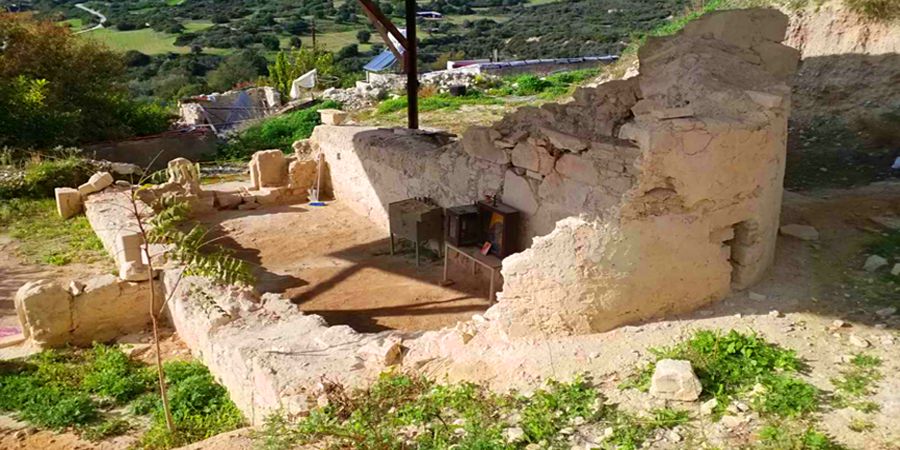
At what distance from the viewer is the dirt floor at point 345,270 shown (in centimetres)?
820

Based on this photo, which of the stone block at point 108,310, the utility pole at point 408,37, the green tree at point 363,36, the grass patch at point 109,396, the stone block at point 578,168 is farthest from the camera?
the green tree at point 363,36

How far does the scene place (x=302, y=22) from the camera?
6450 cm

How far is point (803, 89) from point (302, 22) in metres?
56.7

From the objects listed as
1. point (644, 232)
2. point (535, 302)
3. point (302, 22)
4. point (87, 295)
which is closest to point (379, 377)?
point (535, 302)

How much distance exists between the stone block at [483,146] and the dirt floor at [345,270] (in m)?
1.49

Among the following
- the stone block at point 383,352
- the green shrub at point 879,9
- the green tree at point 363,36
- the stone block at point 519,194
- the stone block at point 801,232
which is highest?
the green tree at point 363,36

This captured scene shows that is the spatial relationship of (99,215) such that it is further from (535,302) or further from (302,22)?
(302,22)

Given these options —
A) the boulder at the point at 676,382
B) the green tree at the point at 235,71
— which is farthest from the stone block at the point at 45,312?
the green tree at the point at 235,71

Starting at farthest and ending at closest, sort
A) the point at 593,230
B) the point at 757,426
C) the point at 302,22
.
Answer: the point at 302,22, the point at 593,230, the point at 757,426

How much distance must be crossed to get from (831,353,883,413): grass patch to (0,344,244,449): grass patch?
4.69m

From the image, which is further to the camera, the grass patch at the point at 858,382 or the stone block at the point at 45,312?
the stone block at the point at 45,312

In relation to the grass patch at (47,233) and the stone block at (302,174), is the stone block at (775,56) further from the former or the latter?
the grass patch at (47,233)

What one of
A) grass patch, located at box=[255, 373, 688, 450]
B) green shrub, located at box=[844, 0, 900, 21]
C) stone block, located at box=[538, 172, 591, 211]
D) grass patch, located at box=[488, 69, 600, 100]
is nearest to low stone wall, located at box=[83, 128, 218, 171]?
grass patch, located at box=[488, 69, 600, 100]

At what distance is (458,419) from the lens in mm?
5031
